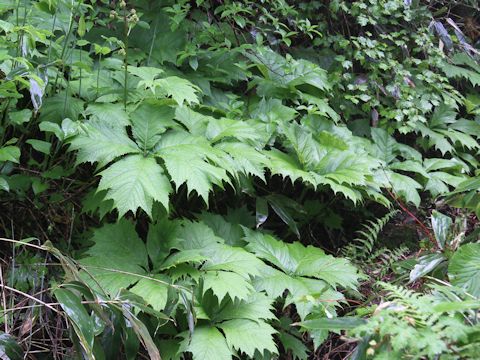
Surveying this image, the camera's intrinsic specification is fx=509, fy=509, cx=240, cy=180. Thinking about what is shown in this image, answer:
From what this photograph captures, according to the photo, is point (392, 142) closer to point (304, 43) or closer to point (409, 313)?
point (304, 43)

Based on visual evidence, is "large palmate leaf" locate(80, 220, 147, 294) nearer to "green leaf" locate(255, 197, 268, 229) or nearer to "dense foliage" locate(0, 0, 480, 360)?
"dense foliage" locate(0, 0, 480, 360)

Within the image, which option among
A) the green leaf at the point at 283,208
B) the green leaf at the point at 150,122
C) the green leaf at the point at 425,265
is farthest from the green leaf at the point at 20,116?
the green leaf at the point at 425,265

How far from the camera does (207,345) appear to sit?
1.67 m

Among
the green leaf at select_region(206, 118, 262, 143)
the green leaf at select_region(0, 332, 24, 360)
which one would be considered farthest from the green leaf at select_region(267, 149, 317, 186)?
the green leaf at select_region(0, 332, 24, 360)

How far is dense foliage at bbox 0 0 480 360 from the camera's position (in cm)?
159

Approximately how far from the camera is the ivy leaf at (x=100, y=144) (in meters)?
1.83

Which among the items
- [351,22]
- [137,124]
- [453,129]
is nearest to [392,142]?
[453,129]

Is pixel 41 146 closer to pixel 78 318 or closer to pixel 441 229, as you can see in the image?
pixel 78 318

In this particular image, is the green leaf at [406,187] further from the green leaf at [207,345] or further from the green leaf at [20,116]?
the green leaf at [20,116]

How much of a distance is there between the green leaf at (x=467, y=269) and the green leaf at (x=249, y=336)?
683 mm

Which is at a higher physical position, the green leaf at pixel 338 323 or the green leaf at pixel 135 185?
the green leaf at pixel 338 323

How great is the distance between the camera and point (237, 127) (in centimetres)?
217

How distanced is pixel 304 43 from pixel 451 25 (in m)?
1.05

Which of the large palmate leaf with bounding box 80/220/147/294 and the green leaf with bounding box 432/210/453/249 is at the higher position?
the green leaf with bounding box 432/210/453/249
